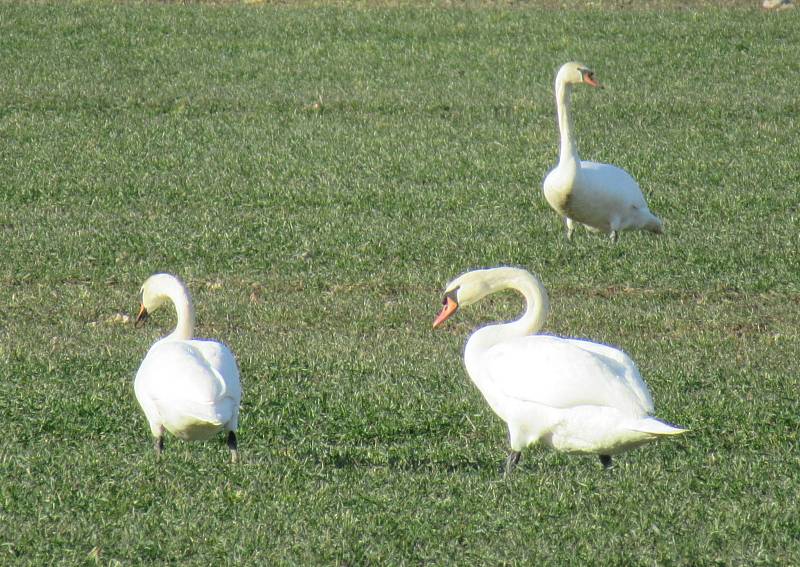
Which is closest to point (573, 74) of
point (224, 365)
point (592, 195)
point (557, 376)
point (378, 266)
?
point (592, 195)

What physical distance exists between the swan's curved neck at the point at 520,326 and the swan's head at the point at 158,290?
5.16 ft

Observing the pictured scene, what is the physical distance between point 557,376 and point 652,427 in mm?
579

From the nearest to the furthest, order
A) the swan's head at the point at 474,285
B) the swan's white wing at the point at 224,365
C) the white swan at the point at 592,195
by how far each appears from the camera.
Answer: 1. the swan's white wing at the point at 224,365
2. the swan's head at the point at 474,285
3. the white swan at the point at 592,195

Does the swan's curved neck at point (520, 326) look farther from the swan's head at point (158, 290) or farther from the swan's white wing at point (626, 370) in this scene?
the swan's head at point (158, 290)

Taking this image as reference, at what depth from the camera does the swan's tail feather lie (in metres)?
5.31

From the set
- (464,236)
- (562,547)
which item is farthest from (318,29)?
(562,547)

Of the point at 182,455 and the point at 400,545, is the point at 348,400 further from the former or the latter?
the point at 400,545

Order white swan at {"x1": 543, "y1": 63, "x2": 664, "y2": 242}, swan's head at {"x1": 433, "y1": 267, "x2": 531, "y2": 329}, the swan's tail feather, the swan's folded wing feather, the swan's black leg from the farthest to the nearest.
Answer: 1. the swan's black leg
2. white swan at {"x1": 543, "y1": 63, "x2": 664, "y2": 242}
3. swan's head at {"x1": 433, "y1": 267, "x2": 531, "y2": 329}
4. the swan's folded wing feather
5. the swan's tail feather

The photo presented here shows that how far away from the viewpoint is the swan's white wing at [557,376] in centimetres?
572

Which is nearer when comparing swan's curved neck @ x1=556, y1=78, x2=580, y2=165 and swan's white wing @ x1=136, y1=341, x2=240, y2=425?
swan's white wing @ x1=136, y1=341, x2=240, y2=425

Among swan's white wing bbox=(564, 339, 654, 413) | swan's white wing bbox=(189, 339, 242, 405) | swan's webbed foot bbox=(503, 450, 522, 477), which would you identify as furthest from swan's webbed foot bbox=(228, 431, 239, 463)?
swan's white wing bbox=(564, 339, 654, 413)

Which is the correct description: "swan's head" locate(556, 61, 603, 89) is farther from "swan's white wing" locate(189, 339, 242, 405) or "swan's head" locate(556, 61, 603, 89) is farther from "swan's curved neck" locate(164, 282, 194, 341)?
"swan's white wing" locate(189, 339, 242, 405)

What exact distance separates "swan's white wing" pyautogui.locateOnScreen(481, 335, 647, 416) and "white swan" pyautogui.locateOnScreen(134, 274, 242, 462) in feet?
3.98

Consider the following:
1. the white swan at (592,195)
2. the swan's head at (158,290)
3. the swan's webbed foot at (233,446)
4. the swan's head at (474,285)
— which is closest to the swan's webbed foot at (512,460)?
the swan's head at (474,285)
